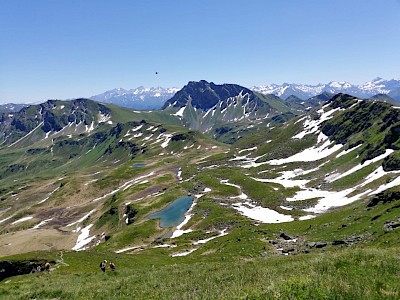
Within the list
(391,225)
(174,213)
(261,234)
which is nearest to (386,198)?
(391,225)

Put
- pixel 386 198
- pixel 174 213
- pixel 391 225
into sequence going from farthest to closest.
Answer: pixel 174 213 < pixel 386 198 < pixel 391 225

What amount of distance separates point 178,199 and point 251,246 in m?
88.8

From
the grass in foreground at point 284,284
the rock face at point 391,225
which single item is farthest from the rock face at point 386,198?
the grass in foreground at point 284,284

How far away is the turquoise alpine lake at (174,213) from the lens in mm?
136125

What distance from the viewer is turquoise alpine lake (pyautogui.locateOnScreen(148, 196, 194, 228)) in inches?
5359

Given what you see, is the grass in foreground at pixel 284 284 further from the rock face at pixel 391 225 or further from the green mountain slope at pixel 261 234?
the rock face at pixel 391 225

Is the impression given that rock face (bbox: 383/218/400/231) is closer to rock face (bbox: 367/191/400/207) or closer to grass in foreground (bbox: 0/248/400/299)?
rock face (bbox: 367/191/400/207)

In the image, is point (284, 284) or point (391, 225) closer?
point (284, 284)

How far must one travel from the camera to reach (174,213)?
148 metres

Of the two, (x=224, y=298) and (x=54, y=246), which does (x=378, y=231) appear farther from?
(x=54, y=246)

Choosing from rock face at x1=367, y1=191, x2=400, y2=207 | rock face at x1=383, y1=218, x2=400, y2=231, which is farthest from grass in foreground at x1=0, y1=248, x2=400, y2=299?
rock face at x1=367, y1=191, x2=400, y2=207

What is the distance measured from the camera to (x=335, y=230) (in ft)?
261

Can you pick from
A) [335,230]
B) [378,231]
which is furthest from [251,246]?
[378,231]

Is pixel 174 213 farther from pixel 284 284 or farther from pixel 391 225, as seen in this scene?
pixel 284 284
